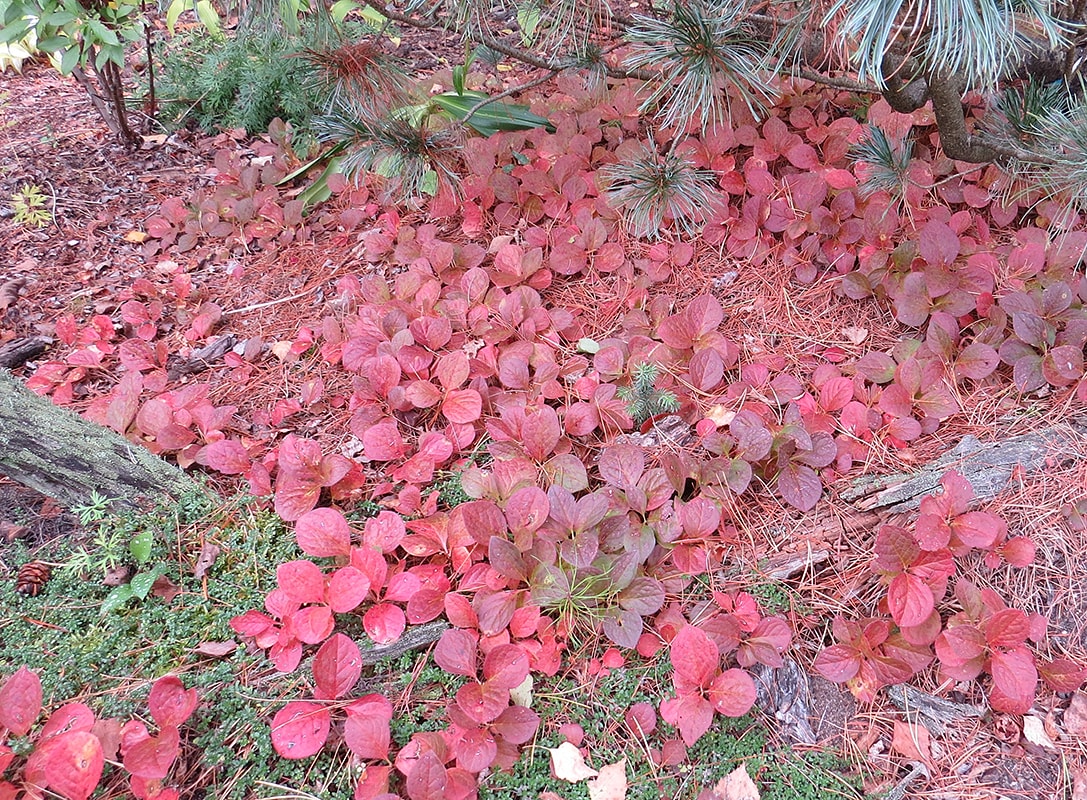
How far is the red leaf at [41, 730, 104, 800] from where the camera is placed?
4.24ft

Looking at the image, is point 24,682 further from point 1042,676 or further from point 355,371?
point 1042,676

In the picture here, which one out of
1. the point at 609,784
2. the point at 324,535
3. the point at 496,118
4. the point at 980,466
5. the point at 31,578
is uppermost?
the point at 496,118

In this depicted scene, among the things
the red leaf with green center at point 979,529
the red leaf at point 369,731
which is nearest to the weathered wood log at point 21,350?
the red leaf at point 369,731

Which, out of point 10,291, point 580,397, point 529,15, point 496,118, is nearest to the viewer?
point 580,397

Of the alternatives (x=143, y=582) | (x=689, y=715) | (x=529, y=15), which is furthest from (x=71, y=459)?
(x=529, y=15)

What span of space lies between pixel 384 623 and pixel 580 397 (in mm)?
892

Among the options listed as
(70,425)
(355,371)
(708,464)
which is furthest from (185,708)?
(708,464)

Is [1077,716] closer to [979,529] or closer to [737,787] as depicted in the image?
[979,529]

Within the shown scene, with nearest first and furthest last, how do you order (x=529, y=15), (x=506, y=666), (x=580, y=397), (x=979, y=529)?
(x=506, y=666) → (x=979, y=529) → (x=580, y=397) → (x=529, y=15)

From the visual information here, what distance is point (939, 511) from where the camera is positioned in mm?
1670

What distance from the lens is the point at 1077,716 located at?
59.4 inches

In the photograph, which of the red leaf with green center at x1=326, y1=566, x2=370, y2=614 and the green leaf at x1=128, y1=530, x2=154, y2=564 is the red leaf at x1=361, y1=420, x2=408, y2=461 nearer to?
the red leaf with green center at x1=326, y1=566, x2=370, y2=614

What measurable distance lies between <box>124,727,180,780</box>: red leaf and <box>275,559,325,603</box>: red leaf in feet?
1.19

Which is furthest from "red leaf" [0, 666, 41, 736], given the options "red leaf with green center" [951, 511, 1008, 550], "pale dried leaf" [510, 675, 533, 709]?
"red leaf with green center" [951, 511, 1008, 550]
